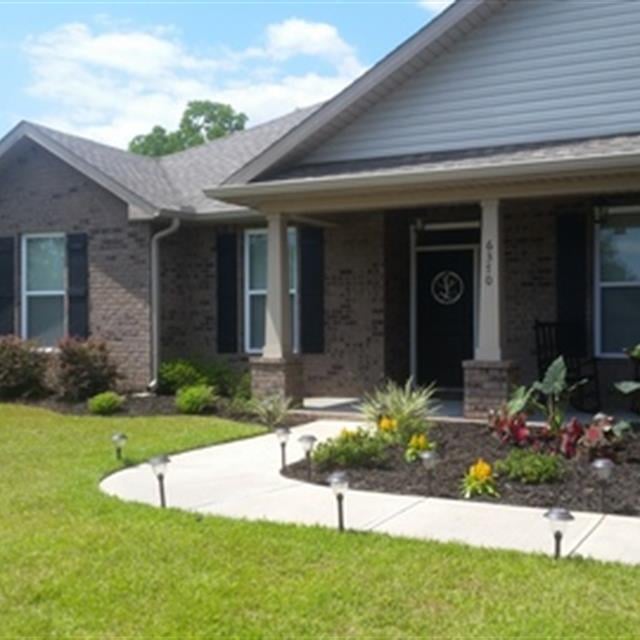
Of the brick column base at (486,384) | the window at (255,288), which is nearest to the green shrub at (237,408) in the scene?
the window at (255,288)

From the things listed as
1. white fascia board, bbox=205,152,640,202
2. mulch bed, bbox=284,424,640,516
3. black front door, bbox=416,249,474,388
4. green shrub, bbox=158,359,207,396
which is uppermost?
white fascia board, bbox=205,152,640,202

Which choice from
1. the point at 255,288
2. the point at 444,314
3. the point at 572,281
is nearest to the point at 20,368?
the point at 255,288

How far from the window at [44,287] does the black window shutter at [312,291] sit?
4.39 m

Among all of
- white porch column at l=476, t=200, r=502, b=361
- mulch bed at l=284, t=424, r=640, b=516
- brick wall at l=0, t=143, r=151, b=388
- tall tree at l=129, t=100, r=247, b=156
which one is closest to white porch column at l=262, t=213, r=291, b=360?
white porch column at l=476, t=200, r=502, b=361

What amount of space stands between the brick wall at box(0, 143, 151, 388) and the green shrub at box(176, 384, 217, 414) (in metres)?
2.18

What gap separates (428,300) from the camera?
44.2 feet

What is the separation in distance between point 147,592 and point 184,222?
1008 cm

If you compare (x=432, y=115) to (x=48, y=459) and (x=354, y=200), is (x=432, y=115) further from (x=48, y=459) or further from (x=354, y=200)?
(x=48, y=459)

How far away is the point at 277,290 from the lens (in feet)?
38.4

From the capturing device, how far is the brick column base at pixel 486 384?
401 inches

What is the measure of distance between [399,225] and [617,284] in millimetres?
3502

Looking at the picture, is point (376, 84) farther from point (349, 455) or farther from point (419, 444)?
point (349, 455)

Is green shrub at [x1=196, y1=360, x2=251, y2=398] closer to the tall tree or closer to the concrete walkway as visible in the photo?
the concrete walkway

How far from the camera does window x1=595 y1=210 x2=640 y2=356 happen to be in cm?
1146
